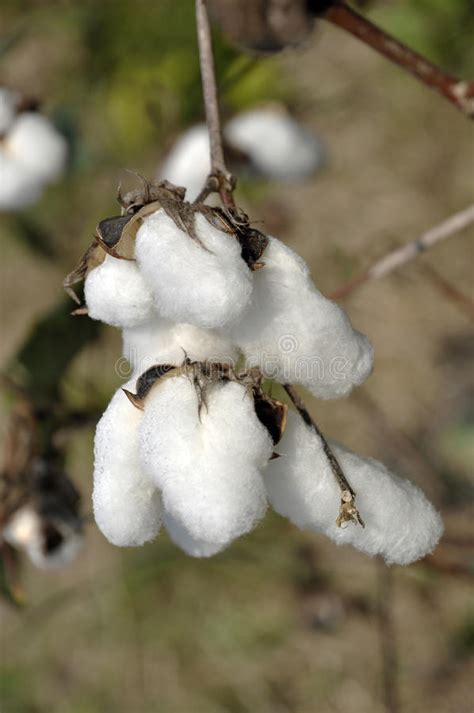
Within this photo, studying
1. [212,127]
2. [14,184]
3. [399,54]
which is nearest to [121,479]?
[212,127]

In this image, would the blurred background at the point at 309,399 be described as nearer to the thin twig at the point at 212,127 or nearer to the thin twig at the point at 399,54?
the thin twig at the point at 399,54

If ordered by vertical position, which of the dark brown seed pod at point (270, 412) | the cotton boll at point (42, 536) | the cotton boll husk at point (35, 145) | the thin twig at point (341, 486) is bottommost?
the cotton boll at point (42, 536)

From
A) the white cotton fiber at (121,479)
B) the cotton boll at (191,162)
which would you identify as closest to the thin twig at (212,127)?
the white cotton fiber at (121,479)

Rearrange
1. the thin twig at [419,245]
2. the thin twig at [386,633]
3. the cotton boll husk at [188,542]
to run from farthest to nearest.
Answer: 1. the thin twig at [386,633]
2. the thin twig at [419,245]
3. the cotton boll husk at [188,542]

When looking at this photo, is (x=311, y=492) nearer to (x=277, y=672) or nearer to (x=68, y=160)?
(x=68, y=160)

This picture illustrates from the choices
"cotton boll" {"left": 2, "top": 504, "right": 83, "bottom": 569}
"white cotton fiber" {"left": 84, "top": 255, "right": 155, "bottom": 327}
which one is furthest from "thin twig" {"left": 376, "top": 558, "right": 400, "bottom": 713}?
"white cotton fiber" {"left": 84, "top": 255, "right": 155, "bottom": 327}

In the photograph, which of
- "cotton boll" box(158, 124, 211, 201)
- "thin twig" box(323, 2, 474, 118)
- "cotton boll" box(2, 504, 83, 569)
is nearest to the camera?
"thin twig" box(323, 2, 474, 118)

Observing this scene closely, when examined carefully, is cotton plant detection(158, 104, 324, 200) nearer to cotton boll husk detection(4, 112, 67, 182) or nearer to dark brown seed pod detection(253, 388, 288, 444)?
cotton boll husk detection(4, 112, 67, 182)
